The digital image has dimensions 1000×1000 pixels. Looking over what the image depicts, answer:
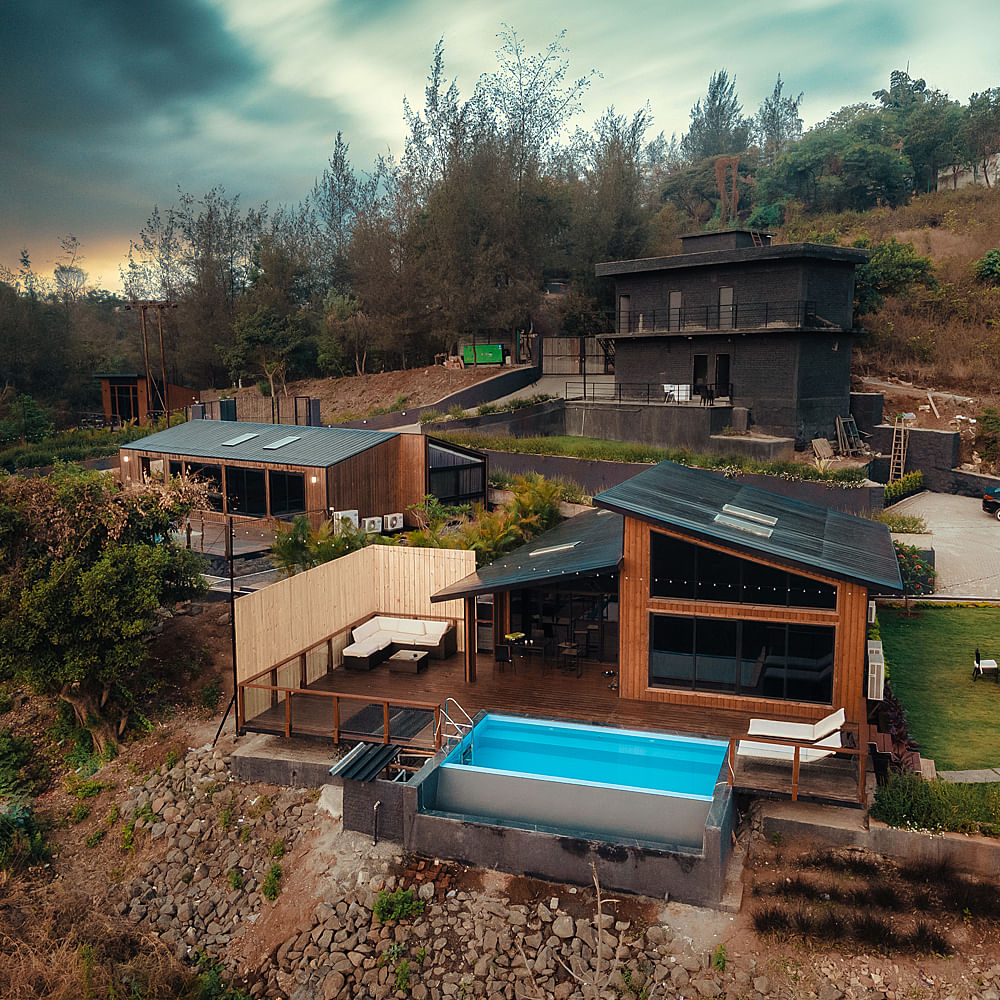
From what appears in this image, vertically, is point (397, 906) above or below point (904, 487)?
below

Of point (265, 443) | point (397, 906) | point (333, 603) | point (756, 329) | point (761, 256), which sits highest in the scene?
point (761, 256)

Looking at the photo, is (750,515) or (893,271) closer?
(750,515)

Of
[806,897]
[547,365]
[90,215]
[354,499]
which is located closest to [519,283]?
[547,365]

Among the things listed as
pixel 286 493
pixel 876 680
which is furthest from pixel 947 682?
pixel 286 493

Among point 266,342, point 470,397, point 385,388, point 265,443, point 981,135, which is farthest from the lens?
point 981,135

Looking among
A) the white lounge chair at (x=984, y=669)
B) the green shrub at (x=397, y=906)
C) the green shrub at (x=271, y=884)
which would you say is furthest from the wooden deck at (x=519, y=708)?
the white lounge chair at (x=984, y=669)

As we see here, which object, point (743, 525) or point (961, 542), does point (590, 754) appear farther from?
point (961, 542)

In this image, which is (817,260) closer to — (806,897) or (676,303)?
(676,303)

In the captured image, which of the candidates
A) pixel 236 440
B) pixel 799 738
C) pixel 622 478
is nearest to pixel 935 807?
pixel 799 738

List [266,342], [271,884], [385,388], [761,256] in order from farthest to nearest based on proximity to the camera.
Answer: [266,342] → [385,388] → [761,256] → [271,884]
